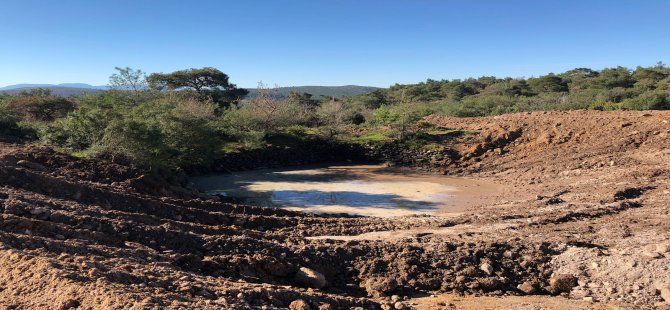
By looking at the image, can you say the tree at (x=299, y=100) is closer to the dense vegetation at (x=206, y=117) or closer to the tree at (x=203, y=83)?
the dense vegetation at (x=206, y=117)

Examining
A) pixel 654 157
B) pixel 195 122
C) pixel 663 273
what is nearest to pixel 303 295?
pixel 663 273

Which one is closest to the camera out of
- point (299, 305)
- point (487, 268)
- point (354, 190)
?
point (299, 305)

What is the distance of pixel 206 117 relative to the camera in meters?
21.9

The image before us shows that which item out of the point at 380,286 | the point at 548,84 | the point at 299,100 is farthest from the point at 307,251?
the point at 548,84

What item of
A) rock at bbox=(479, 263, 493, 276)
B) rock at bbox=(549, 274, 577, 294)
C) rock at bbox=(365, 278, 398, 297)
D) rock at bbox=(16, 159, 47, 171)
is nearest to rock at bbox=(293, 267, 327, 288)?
rock at bbox=(365, 278, 398, 297)

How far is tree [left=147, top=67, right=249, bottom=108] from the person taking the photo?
3884cm

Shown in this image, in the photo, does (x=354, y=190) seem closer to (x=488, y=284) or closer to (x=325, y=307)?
(x=488, y=284)

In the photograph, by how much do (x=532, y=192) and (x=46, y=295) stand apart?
1416cm

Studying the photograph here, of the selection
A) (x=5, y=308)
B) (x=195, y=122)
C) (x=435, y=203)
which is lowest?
(x=435, y=203)

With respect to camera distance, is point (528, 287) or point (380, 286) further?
point (528, 287)

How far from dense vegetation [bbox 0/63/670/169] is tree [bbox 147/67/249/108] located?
0.29 feet

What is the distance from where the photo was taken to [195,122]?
58.2 feet

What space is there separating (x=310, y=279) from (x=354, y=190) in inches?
393

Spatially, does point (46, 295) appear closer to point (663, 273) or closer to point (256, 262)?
point (256, 262)
